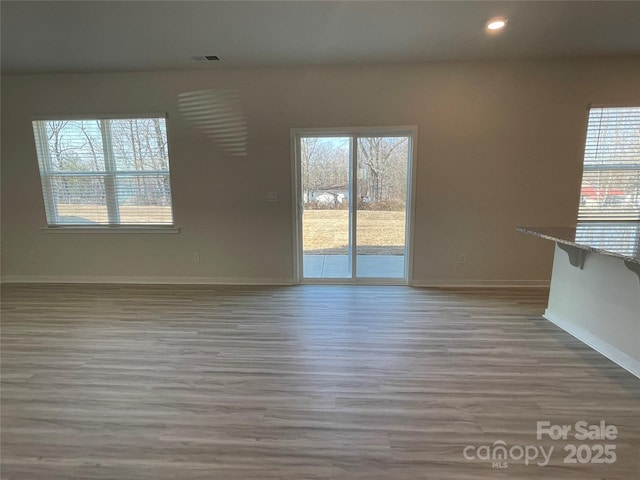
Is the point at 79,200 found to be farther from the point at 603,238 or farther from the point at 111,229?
the point at 603,238

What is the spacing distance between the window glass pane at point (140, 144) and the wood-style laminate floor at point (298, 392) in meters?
1.75

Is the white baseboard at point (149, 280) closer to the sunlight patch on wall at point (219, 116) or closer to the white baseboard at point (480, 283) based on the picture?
the sunlight patch on wall at point (219, 116)

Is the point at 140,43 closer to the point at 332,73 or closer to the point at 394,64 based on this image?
the point at 332,73

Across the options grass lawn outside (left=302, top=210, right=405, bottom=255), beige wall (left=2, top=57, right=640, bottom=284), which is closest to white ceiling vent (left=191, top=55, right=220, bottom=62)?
beige wall (left=2, top=57, right=640, bottom=284)

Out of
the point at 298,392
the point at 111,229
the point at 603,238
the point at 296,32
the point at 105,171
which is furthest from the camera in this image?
the point at 111,229

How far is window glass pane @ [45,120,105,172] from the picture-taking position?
3898 mm

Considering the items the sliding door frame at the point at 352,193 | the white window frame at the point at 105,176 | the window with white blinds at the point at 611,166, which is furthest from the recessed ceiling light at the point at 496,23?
the white window frame at the point at 105,176

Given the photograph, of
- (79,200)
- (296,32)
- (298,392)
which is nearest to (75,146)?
(79,200)

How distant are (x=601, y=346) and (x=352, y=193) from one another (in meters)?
2.62

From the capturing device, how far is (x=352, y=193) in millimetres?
3861

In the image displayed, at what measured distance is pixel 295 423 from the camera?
68.4 inches

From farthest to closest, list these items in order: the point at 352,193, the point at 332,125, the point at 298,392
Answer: the point at 352,193 → the point at 332,125 → the point at 298,392

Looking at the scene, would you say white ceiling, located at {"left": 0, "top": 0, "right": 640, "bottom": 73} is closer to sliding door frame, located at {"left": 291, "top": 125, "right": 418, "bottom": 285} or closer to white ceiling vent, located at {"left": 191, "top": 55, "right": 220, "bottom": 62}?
white ceiling vent, located at {"left": 191, "top": 55, "right": 220, "bottom": 62}

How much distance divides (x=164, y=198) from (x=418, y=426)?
3.70 m
